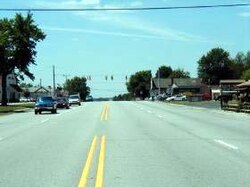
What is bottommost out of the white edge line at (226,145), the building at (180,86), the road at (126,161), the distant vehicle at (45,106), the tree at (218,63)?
the white edge line at (226,145)

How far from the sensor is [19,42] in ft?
274

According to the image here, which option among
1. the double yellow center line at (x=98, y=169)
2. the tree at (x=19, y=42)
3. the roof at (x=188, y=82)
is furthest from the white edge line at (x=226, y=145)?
the roof at (x=188, y=82)

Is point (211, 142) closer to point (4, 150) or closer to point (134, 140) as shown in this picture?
point (134, 140)

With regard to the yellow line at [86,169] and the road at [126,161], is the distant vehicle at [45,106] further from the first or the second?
the yellow line at [86,169]

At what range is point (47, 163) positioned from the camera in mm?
14555

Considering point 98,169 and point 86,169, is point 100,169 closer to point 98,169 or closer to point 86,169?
point 98,169

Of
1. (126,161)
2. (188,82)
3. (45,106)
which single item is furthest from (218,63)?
(126,161)

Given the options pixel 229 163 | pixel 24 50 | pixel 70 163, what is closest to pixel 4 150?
pixel 70 163

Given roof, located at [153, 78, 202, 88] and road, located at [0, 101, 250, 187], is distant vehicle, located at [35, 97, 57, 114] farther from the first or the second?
roof, located at [153, 78, 202, 88]

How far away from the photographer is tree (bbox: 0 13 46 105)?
273 ft

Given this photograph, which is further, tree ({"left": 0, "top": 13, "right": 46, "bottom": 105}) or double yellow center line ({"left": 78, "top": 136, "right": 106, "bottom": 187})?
tree ({"left": 0, "top": 13, "right": 46, "bottom": 105})

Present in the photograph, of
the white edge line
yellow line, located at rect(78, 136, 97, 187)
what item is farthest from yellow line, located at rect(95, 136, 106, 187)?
the white edge line

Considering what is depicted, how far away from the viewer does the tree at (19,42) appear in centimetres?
8331

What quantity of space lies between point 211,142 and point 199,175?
8140mm
